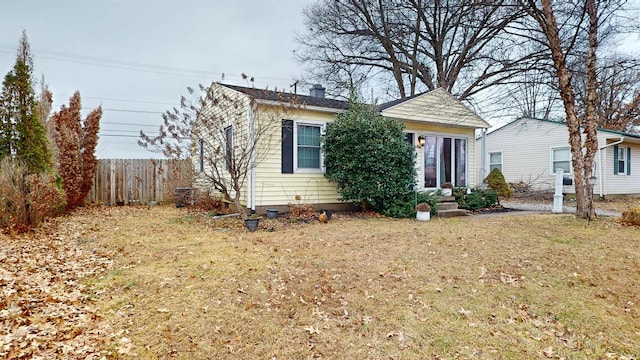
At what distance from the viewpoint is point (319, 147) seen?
9.97 metres

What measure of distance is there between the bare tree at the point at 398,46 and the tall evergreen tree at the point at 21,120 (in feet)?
A: 48.7

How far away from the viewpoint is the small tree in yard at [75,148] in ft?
33.4

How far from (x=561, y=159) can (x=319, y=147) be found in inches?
529

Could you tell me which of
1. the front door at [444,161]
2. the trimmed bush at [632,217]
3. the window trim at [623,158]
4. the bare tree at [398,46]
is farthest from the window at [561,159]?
the trimmed bush at [632,217]

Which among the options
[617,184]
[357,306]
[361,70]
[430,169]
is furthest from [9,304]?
[617,184]

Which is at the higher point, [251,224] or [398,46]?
[398,46]

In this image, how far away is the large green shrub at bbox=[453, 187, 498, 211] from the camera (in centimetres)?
1130

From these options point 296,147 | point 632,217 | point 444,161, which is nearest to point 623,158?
point 444,161

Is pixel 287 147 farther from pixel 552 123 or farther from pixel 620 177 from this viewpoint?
pixel 620 177

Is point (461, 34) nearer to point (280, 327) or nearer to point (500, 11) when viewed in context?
point (500, 11)

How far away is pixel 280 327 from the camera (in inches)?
128

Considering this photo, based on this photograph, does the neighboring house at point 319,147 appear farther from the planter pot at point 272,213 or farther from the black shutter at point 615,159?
the black shutter at point 615,159

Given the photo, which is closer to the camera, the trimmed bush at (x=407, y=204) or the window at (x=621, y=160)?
the trimmed bush at (x=407, y=204)

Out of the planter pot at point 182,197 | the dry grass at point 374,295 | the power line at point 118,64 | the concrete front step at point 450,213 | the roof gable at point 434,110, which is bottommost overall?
the dry grass at point 374,295
